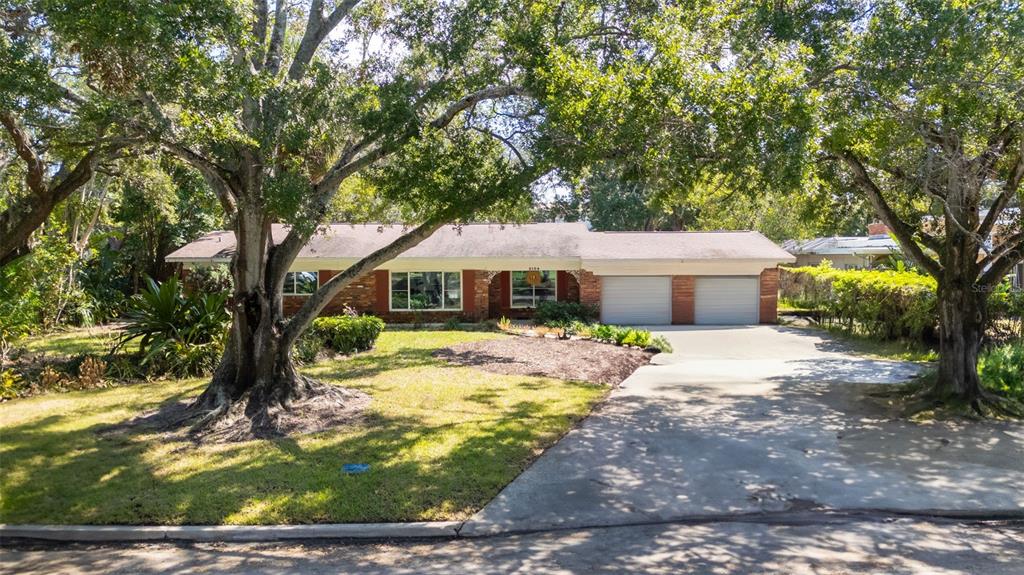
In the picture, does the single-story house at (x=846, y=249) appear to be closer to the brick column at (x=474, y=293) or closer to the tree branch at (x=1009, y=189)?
the brick column at (x=474, y=293)

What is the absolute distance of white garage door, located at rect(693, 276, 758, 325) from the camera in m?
25.3

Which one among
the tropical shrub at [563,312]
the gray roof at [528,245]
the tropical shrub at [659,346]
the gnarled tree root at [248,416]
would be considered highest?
the gray roof at [528,245]

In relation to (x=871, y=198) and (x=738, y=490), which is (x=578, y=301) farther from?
(x=738, y=490)

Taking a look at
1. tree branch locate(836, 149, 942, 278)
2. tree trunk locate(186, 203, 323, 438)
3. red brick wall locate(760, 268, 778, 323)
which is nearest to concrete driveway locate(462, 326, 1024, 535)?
tree branch locate(836, 149, 942, 278)

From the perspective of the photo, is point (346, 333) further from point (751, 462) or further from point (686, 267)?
point (686, 267)

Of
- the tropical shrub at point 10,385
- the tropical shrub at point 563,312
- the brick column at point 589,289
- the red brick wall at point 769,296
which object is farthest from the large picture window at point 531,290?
the tropical shrub at point 10,385

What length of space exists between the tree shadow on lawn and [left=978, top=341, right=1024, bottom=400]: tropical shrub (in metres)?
7.39

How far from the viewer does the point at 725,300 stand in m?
25.4

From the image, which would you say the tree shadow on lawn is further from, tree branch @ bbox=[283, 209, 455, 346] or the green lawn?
tree branch @ bbox=[283, 209, 455, 346]

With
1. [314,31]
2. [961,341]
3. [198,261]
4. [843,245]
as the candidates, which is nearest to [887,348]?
[961,341]

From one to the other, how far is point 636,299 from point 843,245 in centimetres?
1856

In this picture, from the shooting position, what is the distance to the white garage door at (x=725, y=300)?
25344 millimetres

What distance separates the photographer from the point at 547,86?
8.81m

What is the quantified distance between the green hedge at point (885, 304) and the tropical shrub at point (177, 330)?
16436 mm
